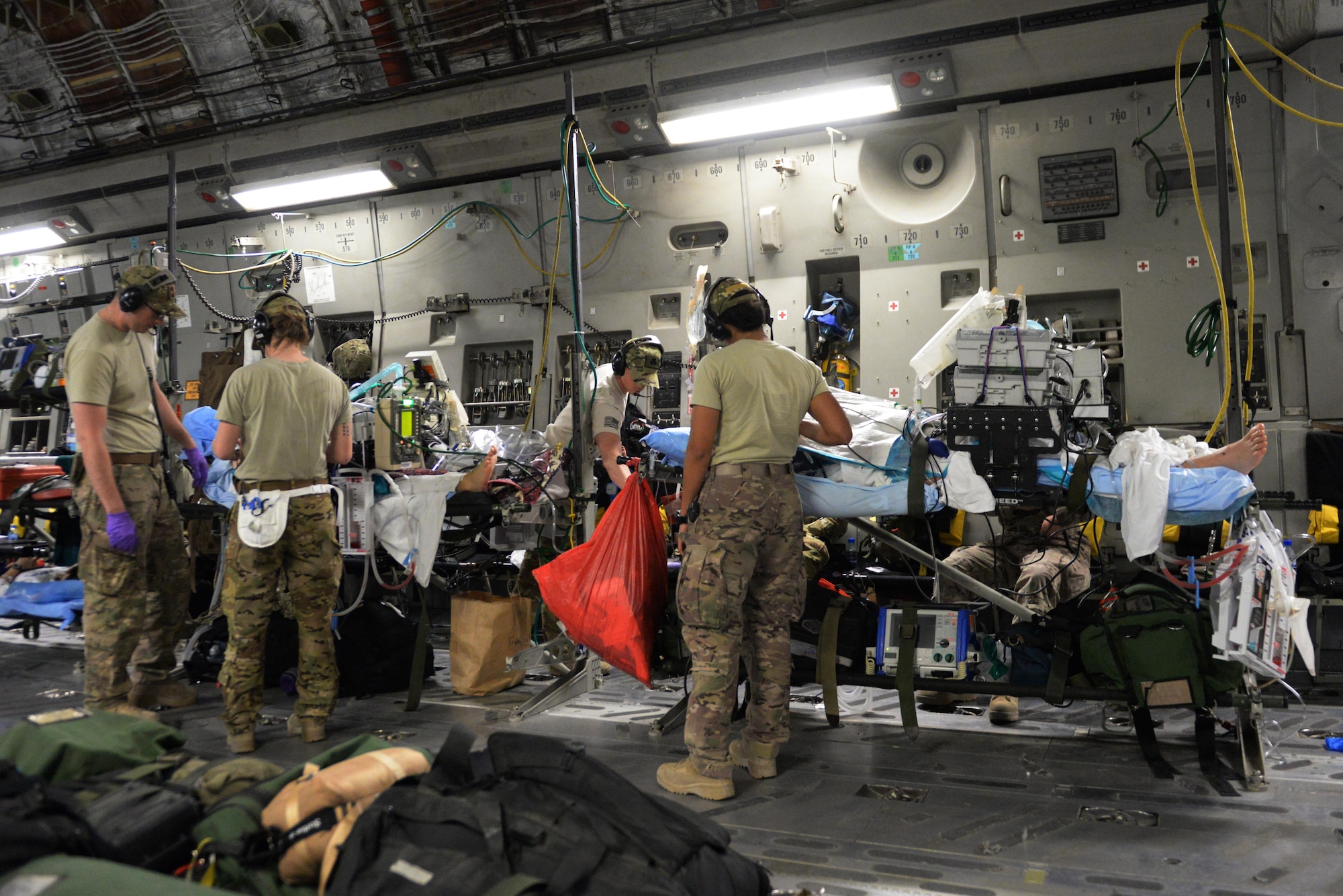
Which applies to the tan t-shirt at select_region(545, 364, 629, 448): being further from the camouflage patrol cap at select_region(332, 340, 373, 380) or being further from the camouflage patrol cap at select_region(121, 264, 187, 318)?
the camouflage patrol cap at select_region(121, 264, 187, 318)

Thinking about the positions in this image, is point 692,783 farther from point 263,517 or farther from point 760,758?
point 263,517

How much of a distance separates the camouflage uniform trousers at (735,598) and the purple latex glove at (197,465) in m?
2.53

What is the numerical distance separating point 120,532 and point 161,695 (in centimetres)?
103

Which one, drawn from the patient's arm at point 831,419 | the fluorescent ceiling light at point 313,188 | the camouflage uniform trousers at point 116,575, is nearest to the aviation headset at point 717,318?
the patient's arm at point 831,419

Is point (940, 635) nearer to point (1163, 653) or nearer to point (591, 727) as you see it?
point (1163, 653)

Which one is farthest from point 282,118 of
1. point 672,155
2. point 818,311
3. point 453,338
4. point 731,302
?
point 731,302

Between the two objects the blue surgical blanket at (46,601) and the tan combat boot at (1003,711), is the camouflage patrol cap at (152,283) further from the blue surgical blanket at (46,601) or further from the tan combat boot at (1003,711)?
the tan combat boot at (1003,711)

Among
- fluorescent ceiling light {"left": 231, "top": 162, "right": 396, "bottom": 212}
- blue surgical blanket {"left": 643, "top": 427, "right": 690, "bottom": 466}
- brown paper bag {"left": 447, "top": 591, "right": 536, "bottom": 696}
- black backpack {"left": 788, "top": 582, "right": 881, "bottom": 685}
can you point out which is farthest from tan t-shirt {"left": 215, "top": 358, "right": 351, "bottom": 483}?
fluorescent ceiling light {"left": 231, "top": 162, "right": 396, "bottom": 212}

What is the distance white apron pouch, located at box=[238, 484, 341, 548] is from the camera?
3.64m

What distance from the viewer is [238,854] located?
1.63 m

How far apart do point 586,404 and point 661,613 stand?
4.05 ft

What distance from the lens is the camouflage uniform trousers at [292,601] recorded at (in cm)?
370

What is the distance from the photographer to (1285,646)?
2938 millimetres

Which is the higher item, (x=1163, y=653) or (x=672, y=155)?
(x=672, y=155)
